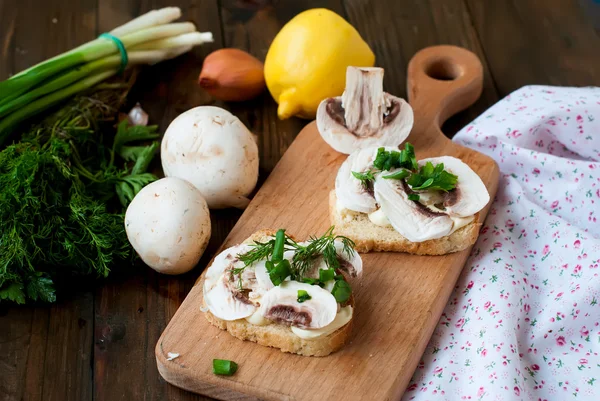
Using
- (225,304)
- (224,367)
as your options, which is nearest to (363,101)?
(225,304)

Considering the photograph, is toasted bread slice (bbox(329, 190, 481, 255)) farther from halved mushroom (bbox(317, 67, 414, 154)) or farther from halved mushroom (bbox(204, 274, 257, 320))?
halved mushroom (bbox(204, 274, 257, 320))

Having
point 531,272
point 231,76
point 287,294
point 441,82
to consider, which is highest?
point 231,76

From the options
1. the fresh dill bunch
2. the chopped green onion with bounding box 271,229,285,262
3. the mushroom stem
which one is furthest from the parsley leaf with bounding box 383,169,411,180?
the fresh dill bunch

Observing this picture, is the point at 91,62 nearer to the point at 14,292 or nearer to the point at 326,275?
the point at 14,292

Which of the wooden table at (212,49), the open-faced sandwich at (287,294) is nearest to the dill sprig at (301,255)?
the open-faced sandwich at (287,294)

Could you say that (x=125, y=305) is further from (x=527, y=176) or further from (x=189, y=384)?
(x=527, y=176)

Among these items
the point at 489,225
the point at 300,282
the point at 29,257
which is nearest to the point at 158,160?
the point at 29,257
